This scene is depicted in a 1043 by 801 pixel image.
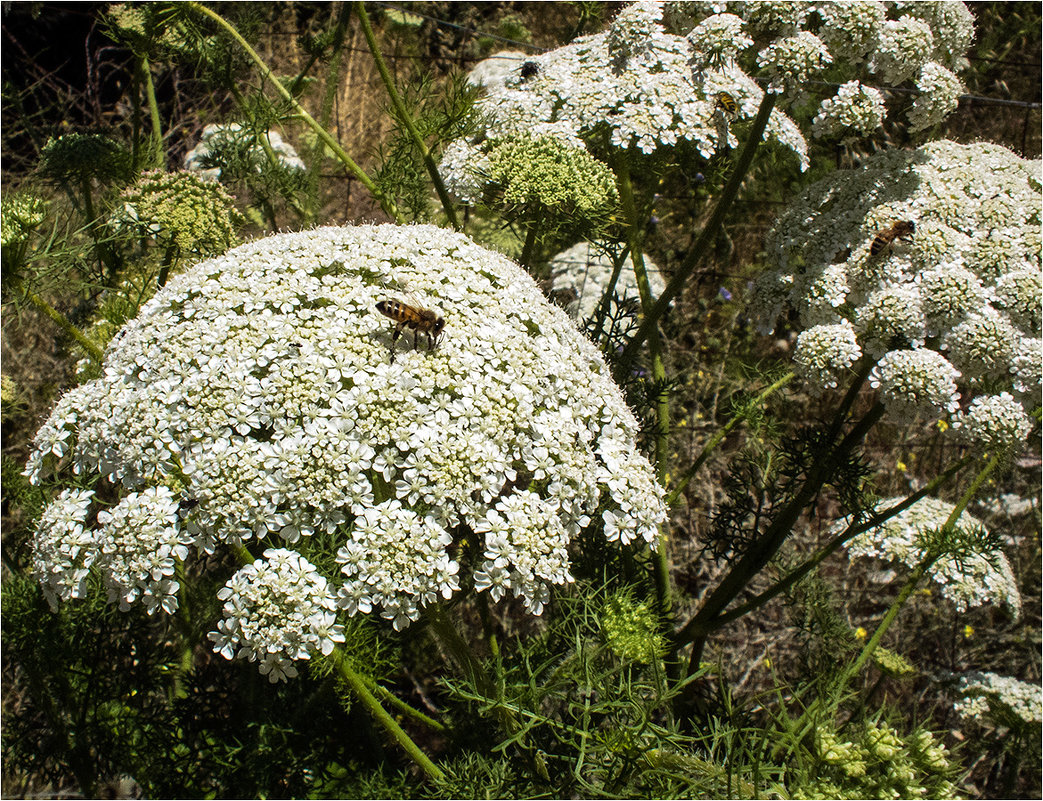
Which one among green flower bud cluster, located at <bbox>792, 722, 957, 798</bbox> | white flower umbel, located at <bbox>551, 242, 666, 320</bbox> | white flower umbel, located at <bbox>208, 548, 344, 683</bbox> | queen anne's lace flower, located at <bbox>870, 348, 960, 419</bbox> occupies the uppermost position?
white flower umbel, located at <bbox>551, 242, 666, 320</bbox>

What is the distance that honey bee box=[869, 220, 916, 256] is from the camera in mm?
3809

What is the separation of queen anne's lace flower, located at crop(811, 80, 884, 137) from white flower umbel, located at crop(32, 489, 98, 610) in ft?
12.1

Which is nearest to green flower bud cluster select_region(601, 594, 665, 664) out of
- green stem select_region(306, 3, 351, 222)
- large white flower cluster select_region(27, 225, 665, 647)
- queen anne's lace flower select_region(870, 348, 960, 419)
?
large white flower cluster select_region(27, 225, 665, 647)

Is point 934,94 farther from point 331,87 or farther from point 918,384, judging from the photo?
point 331,87

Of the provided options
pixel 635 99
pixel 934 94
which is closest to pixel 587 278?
pixel 635 99

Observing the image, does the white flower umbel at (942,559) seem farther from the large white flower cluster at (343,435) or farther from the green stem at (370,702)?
the green stem at (370,702)

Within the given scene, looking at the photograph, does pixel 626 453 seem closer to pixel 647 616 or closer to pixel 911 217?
pixel 647 616

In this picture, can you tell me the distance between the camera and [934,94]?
150 inches

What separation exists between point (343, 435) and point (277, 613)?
1.91ft

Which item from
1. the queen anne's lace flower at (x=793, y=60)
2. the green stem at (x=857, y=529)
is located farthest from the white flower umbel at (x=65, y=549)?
the queen anne's lace flower at (x=793, y=60)

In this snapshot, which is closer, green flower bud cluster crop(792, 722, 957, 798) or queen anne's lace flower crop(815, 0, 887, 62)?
green flower bud cluster crop(792, 722, 957, 798)

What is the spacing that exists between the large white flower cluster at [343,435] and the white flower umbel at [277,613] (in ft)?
0.34

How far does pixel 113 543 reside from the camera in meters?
2.42

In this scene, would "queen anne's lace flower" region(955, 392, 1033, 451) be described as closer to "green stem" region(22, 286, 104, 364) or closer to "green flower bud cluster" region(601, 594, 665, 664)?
"green flower bud cluster" region(601, 594, 665, 664)
